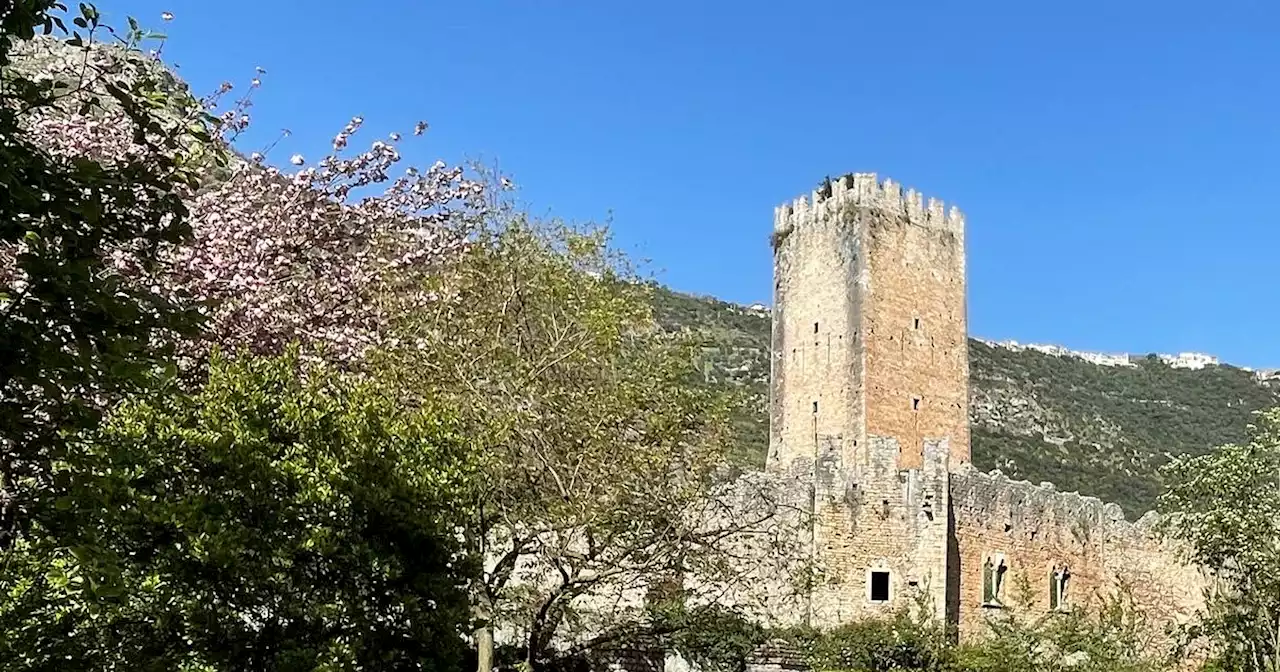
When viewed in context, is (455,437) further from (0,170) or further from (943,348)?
(943,348)

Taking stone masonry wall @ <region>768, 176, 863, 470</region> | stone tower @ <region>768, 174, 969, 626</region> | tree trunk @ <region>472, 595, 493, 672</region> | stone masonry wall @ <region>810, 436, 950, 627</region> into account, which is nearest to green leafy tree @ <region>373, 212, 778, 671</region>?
tree trunk @ <region>472, 595, 493, 672</region>

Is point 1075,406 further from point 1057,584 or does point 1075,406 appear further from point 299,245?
point 299,245

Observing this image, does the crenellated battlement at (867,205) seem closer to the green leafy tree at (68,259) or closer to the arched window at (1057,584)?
the arched window at (1057,584)

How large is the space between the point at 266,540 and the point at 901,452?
88.5ft

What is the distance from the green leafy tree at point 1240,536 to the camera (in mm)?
17078

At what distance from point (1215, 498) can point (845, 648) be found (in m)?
6.76

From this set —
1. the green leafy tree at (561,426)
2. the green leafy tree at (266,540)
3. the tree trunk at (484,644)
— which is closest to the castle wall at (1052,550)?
the green leafy tree at (561,426)

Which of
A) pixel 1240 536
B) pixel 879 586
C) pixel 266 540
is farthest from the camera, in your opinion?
pixel 879 586

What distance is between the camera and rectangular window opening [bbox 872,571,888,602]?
25.5m

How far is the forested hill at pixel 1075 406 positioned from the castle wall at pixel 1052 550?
→ 19212mm

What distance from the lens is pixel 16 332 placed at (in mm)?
5668

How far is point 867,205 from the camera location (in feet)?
115

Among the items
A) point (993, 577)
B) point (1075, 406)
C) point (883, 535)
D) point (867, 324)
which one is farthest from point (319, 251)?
point (1075, 406)

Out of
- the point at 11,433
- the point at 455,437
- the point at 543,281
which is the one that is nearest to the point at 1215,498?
the point at 543,281
